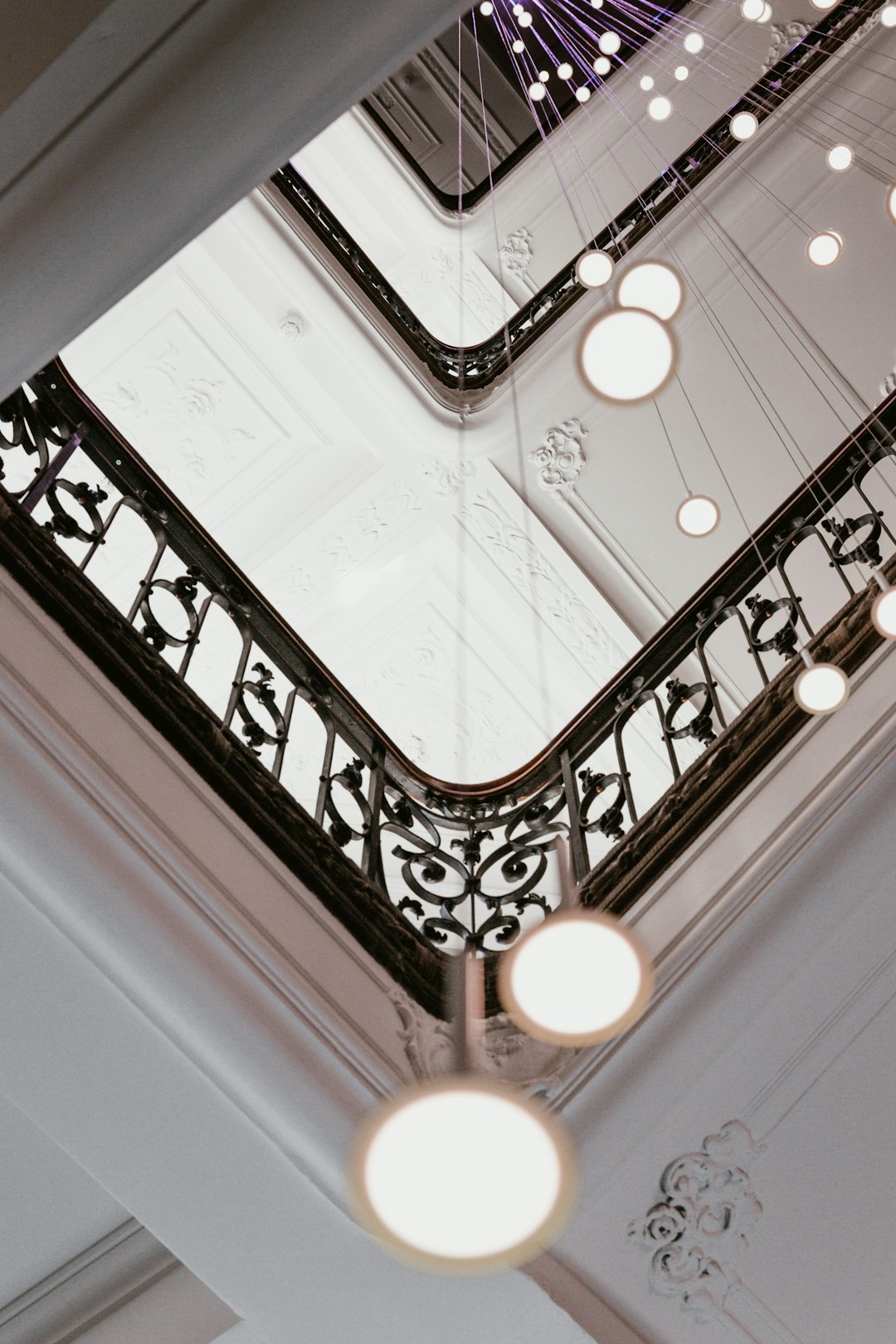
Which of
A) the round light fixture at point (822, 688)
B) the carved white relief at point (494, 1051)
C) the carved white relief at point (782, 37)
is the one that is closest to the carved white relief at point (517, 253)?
the carved white relief at point (782, 37)

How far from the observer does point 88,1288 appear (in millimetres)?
4367

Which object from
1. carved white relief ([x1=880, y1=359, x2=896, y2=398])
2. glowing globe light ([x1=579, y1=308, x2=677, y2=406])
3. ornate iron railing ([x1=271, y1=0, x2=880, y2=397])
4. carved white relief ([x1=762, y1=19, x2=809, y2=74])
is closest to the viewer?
glowing globe light ([x1=579, y1=308, x2=677, y2=406])

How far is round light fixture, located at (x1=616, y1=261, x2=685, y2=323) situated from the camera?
2.52m

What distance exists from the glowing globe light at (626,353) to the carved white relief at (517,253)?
27.3 ft

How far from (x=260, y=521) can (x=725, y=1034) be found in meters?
5.71

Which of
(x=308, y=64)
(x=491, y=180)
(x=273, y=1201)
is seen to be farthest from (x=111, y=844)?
(x=491, y=180)

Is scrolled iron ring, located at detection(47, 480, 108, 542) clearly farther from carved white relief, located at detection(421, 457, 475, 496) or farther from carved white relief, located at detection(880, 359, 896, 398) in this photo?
carved white relief, located at detection(880, 359, 896, 398)

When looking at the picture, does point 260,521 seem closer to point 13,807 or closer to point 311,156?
point 311,156

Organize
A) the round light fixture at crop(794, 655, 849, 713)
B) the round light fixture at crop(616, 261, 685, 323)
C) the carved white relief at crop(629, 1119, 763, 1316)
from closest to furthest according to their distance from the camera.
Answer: the round light fixture at crop(616, 261, 685, 323) → the round light fixture at crop(794, 655, 849, 713) → the carved white relief at crop(629, 1119, 763, 1316)

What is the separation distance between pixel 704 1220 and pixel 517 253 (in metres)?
8.12


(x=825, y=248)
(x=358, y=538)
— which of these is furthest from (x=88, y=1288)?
(x=358, y=538)

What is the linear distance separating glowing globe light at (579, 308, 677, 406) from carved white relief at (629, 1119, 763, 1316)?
2548mm

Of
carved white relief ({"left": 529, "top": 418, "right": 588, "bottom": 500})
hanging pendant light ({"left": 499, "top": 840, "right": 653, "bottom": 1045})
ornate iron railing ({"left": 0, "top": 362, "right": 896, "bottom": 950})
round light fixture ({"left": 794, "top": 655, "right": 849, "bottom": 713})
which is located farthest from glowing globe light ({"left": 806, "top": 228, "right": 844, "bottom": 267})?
carved white relief ({"left": 529, "top": 418, "right": 588, "bottom": 500})

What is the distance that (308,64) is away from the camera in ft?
6.68
